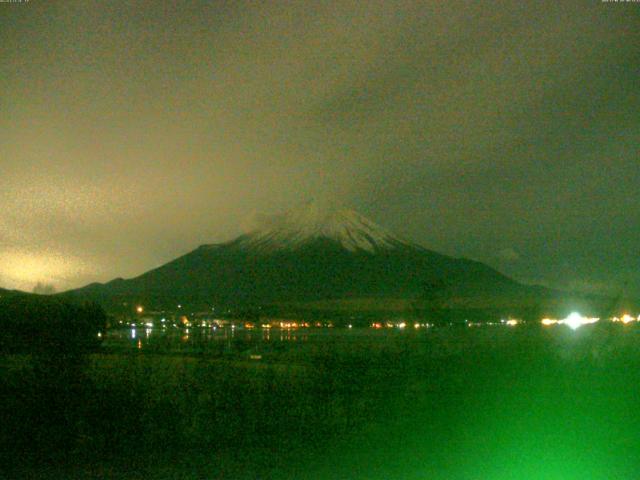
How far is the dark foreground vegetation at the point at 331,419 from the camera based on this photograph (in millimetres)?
10750

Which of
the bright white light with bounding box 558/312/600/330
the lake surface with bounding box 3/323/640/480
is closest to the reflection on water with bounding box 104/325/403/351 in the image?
the lake surface with bounding box 3/323/640/480

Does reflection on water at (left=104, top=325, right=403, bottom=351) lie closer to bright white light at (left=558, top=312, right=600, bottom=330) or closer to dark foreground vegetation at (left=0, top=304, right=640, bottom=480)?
dark foreground vegetation at (left=0, top=304, right=640, bottom=480)

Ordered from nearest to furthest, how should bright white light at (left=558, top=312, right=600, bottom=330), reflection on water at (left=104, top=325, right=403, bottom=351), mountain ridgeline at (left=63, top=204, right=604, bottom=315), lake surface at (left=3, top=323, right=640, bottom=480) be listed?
1. lake surface at (left=3, top=323, right=640, bottom=480)
2. bright white light at (left=558, top=312, right=600, bottom=330)
3. reflection on water at (left=104, top=325, right=403, bottom=351)
4. mountain ridgeline at (left=63, top=204, right=604, bottom=315)

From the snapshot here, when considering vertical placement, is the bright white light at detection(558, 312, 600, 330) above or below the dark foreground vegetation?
above

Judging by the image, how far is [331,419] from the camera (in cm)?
1273

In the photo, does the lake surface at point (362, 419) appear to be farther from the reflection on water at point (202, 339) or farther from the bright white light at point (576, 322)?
the bright white light at point (576, 322)

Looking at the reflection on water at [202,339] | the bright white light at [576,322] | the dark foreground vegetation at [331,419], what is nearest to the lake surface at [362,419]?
the dark foreground vegetation at [331,419]

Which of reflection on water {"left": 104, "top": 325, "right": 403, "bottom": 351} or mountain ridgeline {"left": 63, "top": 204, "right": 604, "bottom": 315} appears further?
mountain ridgeline {"left": 63, "top": 204, "right": 604, "bottom": 315}

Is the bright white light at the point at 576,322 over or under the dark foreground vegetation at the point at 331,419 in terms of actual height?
over

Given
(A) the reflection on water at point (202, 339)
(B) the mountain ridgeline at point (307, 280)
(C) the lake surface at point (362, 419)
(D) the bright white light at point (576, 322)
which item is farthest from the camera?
(B) the mountain ridgeline at point (307, 280)

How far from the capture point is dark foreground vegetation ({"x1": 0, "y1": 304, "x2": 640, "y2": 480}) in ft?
35.3

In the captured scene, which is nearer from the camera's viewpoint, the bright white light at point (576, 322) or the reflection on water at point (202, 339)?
the bright white light at point (576, 322)

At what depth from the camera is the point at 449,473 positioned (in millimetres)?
10469

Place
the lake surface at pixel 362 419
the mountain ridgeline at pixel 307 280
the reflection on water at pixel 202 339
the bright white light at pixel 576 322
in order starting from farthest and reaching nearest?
the mountain ridgeline at pixel 307 280 → the reflection on water at pixel 202 339 → the bright white light at pixel 576 322 → the lake surface at pixel 362 419
